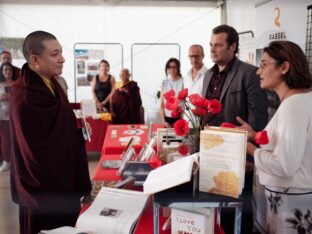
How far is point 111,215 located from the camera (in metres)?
0.95

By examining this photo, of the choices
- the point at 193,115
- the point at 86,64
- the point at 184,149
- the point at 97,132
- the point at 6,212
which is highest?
the point at 86,64

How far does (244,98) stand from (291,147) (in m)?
0.66

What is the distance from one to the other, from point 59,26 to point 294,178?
13.6 ft

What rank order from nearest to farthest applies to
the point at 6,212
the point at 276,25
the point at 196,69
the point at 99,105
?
the point at 276,25
the point at 6,212
the point at 196,69
the point at 99,105

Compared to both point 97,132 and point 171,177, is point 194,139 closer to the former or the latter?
point 171,177

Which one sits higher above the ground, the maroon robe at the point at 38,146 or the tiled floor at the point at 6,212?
the maroon robe at the point at 38,146

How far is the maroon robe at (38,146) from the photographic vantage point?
1.21 m

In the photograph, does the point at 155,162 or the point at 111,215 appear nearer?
the point at 111,215

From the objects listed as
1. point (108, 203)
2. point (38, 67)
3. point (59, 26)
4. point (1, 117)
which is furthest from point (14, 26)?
point (108, 203)

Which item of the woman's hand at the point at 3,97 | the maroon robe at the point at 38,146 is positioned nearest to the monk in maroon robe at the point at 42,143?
the maroon robe at the point at 38,146

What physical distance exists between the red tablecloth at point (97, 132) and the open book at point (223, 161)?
3.08m

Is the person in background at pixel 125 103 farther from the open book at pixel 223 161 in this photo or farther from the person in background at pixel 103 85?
the open book at pixel 223 161

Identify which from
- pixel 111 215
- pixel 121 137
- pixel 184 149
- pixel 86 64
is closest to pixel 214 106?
pixel 184 149

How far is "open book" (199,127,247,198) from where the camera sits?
0.79 meters
